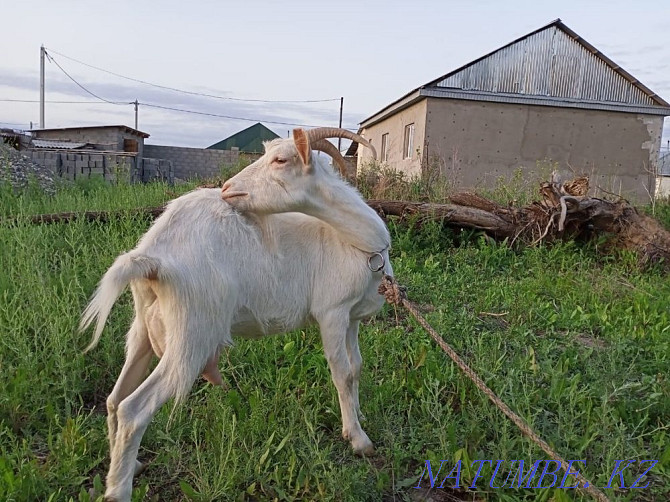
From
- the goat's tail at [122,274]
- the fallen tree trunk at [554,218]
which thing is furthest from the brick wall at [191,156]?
the goat's tail at [122,274]

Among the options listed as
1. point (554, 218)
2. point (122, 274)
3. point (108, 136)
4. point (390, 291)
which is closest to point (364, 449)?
point (390, 291)

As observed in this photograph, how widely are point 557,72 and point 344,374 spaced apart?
1578cm

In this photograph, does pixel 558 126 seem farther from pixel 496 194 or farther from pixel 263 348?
pixel 263 348

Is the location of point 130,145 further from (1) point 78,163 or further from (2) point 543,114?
(2) point 543,114

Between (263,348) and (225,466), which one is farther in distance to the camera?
(263,348)

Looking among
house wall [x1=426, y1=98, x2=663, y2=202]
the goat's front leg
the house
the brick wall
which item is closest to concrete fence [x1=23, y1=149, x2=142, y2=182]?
the house

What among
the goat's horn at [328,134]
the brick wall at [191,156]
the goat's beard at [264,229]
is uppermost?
the brick wall at [191,156]

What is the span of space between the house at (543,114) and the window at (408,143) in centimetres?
66

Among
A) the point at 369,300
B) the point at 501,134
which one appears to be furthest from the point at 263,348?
the point at 501,134

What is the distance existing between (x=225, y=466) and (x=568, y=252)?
553cm

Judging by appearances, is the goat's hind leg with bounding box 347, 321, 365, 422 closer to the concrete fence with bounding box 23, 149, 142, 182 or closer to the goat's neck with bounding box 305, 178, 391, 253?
the goat's neck with bounding box 305, 178, 391, 253

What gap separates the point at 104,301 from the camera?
76.0 inches

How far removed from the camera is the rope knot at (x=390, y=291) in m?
2.41

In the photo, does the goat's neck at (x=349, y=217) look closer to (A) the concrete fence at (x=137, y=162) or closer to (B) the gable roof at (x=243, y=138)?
A: (A) the concrete fence at (x=137, y=162)
